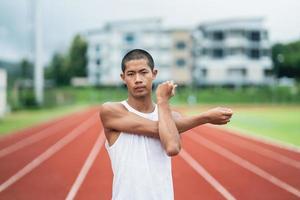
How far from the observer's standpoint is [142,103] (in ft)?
7.68

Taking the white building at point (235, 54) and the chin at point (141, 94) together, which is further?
the white building at point (235, 54)

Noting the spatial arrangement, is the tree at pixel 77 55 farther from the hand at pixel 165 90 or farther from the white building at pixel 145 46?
the hand at pixel 165 90

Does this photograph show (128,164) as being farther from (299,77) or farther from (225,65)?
(299,77)

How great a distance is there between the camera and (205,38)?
51.8 metres


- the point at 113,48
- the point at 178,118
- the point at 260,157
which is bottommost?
the point at 260,157

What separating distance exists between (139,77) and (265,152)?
32.4ft

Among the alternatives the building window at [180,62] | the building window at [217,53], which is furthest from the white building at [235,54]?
the building window at [180,62]

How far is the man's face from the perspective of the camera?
227 cm

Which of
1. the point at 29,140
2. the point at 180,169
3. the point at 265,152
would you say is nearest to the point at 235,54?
the point at 29,140

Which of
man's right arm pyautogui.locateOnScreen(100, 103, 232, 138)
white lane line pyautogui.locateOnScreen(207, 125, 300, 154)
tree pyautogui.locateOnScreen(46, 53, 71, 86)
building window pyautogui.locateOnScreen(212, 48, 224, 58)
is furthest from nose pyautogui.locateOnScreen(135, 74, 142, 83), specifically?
building window pyautogui.locateOnScreen(212, 48, 224, 58)

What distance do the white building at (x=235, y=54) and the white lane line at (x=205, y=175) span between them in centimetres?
4016

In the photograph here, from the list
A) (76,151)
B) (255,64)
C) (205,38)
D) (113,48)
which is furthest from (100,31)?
(76,151)

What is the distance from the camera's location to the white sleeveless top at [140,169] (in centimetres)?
221

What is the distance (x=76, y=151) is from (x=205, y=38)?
1613 inches
